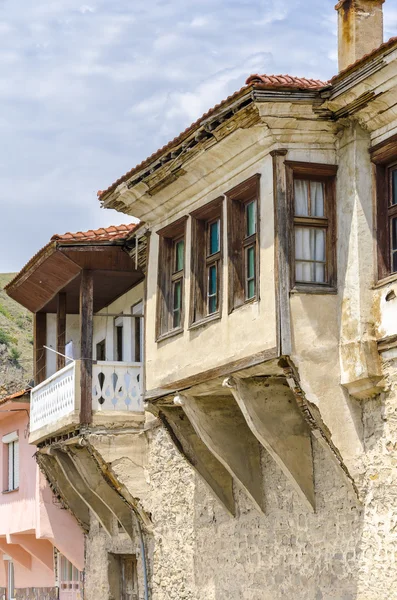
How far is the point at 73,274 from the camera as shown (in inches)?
717

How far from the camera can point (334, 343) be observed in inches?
485

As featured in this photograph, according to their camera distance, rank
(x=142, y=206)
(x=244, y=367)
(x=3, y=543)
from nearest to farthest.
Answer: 1. (x=244, y=367)
2. (x=142, y=206)
3. (x=3, y=543)

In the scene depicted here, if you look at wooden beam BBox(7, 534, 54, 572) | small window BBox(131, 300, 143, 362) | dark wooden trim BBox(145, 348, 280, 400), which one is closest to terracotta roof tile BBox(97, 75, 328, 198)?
dark wooden trim BBox(145, 348, 280, 400)

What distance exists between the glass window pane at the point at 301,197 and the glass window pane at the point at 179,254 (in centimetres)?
274

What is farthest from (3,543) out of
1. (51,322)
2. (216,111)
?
(216,111)

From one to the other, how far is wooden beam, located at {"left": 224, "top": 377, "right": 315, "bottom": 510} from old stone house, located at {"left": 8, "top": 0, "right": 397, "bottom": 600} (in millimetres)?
17

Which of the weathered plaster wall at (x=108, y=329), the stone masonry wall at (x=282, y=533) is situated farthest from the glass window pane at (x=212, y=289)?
the weathered plaster wall at (x=108, y=329)

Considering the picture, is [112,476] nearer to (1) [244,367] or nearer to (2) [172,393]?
(2) [172,393]

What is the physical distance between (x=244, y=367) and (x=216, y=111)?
8.96 feet

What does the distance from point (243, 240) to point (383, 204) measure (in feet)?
6.33

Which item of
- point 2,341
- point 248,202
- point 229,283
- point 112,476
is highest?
point 2,341

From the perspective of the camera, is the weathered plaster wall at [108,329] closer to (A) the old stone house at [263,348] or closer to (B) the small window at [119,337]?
(B) the small window at [119,337]

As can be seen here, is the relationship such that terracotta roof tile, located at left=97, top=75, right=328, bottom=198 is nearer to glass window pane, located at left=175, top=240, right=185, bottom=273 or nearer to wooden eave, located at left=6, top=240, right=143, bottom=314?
glass window pane, located at left=175, top=240, right=185, bottom=273

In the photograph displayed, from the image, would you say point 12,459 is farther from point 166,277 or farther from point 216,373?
point 216,373
